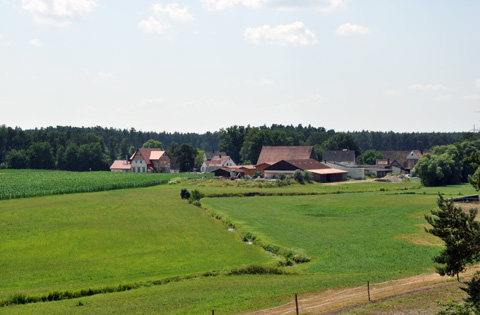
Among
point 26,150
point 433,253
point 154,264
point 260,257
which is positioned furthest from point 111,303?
point 26,150

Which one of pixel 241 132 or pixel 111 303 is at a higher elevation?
pixel 241 132

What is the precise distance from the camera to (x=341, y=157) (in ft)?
517

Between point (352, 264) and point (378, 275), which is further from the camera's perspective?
point (352, 264)

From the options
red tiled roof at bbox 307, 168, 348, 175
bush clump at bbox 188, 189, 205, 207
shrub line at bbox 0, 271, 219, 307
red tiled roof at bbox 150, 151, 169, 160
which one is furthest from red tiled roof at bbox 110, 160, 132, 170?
shrub line at bbox 0, 271, 219, 307

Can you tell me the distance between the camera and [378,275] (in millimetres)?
32531

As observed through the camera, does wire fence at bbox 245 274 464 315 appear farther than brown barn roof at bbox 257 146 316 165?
No

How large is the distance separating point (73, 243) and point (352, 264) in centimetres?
2410

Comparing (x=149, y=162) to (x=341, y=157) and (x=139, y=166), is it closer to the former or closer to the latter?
(x=139, y=166)

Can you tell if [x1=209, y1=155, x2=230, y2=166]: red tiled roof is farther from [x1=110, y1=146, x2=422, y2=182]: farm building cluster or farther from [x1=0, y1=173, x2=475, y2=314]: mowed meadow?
[x1=0, y1=173, x2=475, y2=314]: mowed meadow

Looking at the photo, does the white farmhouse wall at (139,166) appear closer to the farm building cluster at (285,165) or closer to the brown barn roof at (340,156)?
the farm building cluster at (285,165)

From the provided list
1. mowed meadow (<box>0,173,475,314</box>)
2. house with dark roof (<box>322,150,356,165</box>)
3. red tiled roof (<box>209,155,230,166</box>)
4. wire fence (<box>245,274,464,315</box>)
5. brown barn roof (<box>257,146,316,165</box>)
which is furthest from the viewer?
red tiled roof (<box>209,155,230,166</box>)

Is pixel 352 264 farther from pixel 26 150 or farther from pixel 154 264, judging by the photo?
pixel 26 150

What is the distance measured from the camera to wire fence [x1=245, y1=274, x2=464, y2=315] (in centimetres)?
2467

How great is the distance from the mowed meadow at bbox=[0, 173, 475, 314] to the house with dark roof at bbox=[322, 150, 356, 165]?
278ft
